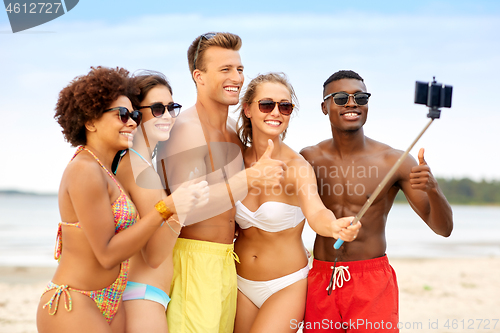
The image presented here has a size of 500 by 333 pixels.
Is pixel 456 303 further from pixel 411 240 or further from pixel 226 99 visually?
pixel 411 240

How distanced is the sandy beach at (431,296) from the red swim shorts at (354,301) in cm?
523

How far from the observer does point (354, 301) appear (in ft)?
13.1

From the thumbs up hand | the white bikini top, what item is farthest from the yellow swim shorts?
the thumbs up hand

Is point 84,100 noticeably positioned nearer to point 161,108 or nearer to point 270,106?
point 161,108

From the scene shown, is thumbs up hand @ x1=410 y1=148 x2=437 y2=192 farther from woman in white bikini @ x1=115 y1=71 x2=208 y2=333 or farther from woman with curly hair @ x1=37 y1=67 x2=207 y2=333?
woman in white bikini @ x1=115 y1=71 x2=208 y2=333

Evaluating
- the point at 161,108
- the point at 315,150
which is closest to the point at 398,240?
the point at 315,150

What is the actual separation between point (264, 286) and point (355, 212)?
1.11 m

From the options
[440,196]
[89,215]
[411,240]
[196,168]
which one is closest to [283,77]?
[196,168]

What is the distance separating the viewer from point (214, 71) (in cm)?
416

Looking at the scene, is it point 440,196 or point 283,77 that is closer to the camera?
point 440,196

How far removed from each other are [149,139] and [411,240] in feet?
60.9

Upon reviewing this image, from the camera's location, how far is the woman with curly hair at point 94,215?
8.99 feet

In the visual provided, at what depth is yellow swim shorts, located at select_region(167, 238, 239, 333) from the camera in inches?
145

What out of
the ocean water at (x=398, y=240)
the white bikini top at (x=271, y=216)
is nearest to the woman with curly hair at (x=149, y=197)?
the white bikini top at (x=271, y=216)
